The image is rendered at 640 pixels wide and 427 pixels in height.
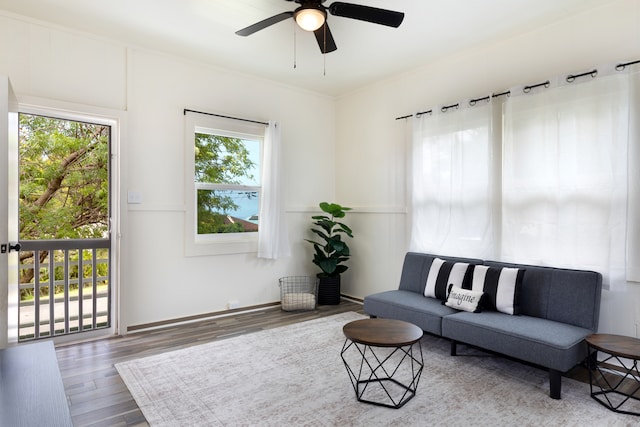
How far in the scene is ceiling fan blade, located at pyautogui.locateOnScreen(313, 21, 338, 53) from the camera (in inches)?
106

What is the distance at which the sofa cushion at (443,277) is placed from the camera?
129 inches

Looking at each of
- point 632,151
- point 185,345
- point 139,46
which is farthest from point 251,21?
point 632,151

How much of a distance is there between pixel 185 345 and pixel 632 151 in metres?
3.74

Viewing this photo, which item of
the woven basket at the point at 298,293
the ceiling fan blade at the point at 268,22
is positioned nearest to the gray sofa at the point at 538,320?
the woven basket at the point at 298,293

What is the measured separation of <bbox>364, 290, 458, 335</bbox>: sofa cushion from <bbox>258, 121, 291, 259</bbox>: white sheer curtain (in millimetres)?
1380

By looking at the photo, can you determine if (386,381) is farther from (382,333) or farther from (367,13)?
(367,13)

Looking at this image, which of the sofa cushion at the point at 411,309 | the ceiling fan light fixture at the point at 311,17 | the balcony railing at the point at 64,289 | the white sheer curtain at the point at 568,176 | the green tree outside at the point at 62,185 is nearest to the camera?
the ceiling fan light fixture at the point at 311,17

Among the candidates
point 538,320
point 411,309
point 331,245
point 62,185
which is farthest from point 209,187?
point 538,320

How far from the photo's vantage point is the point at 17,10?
2979 mm

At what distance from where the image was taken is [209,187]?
13.6 ft

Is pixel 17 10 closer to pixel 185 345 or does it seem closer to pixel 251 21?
pixel 251 21

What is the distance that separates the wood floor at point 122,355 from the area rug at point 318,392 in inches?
4.1

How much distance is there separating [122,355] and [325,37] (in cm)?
294

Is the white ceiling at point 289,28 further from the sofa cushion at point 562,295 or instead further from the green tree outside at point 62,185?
the sofa cushion at point 562,295
